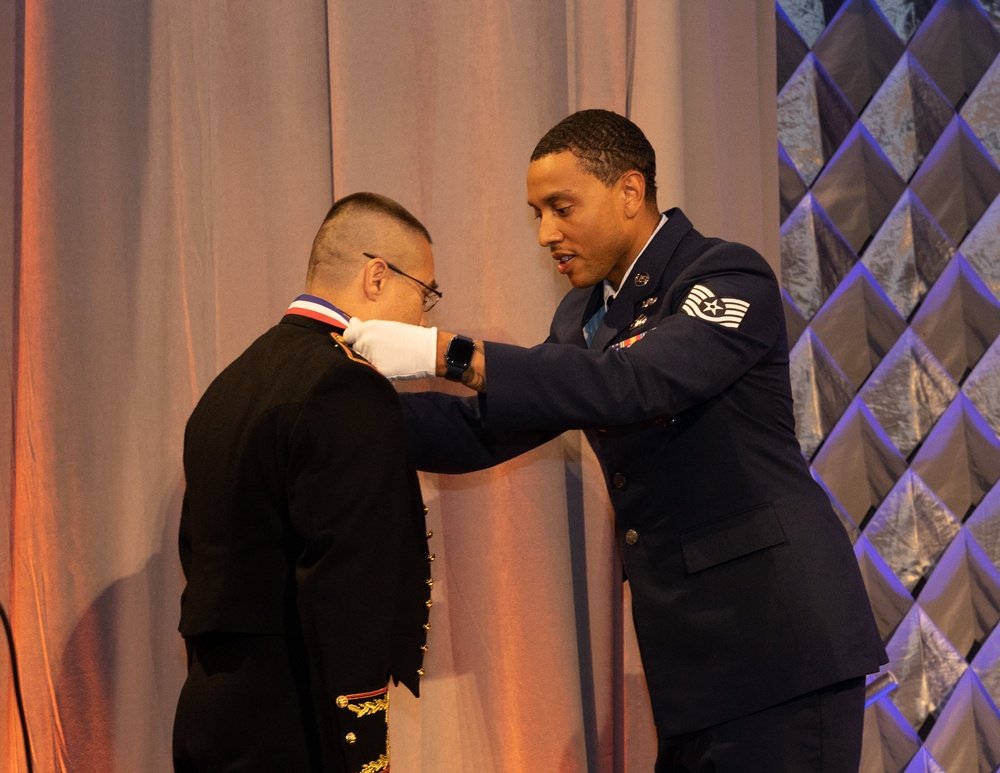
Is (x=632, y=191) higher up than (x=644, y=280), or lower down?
higher up

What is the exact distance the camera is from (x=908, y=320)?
8.78ft

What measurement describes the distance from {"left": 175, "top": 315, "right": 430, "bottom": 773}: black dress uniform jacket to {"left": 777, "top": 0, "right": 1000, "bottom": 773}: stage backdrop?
1478mm

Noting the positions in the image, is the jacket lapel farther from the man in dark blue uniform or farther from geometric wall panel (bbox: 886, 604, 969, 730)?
geometric wall panel (bbox: 886, 604, 969, 730)

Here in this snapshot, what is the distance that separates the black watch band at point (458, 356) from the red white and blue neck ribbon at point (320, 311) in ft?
0.69

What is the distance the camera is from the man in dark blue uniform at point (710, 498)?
5.09ft

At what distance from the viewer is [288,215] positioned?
2.37 m

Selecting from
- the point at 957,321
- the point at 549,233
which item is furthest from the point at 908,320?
the point at 549,233

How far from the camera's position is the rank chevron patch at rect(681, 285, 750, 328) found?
1641mm

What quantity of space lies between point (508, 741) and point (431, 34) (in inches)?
64.3

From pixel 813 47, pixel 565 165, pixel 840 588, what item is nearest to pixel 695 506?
pixel 840 588

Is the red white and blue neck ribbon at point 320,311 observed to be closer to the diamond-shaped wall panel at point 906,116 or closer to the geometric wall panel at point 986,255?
the diamond-shaped wall panel at point 906,116

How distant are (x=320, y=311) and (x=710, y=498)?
0.68 m

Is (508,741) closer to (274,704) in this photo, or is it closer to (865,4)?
(274,704)

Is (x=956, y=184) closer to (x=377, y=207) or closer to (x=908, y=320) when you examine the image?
(x=908, y=320)
